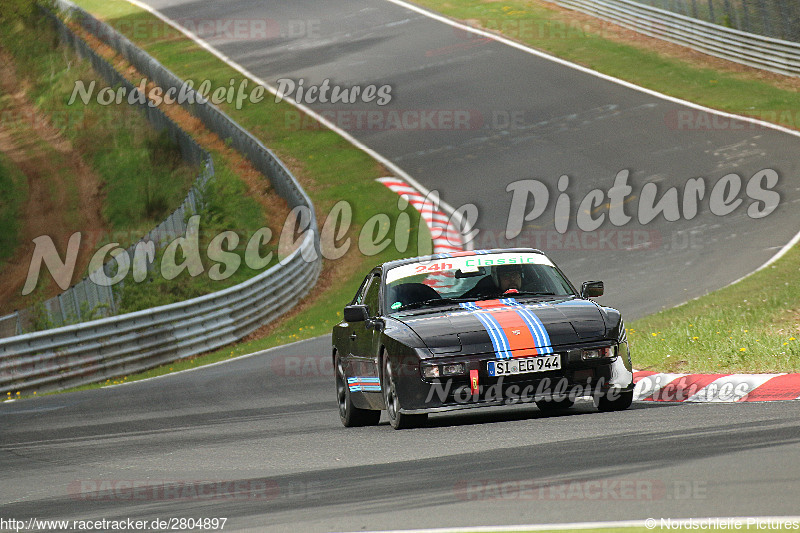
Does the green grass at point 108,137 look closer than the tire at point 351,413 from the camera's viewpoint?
No

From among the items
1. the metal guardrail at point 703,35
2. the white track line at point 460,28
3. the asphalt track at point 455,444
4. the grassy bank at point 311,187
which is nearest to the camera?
the asphalt track at point 455,444

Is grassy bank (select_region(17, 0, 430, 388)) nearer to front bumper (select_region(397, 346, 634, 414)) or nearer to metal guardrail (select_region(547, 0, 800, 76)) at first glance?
metal guardrail (select_region(547, 0, 800, 76))

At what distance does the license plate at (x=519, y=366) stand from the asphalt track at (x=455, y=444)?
0.43m

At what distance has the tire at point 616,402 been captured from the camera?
1001cm

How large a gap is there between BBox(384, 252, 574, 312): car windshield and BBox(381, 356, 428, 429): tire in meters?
0.76

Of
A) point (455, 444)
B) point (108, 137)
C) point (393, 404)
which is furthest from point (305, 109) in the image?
point (455, 444)

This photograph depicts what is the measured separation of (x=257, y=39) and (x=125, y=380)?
106 ft

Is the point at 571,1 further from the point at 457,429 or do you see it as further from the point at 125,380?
the point at 457,429

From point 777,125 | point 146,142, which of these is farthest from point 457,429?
point 146,142

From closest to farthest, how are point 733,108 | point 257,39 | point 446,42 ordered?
point 733,108, point 446,42, point 257,39

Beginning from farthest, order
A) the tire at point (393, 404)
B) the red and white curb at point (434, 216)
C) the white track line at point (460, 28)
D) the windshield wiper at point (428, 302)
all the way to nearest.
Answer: the white track line at point (460, 28) → the red and white curb at point (434, 216) → the windshield wiper at point (428, 302) → the tire at point (393, 404)

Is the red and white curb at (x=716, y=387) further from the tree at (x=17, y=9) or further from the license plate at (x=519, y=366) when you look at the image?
the tree at (x=17, y=9)

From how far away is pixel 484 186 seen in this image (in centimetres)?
3048


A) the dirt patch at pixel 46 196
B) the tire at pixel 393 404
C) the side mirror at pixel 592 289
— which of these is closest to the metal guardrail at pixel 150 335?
the dirt patch at pixel 46 196
